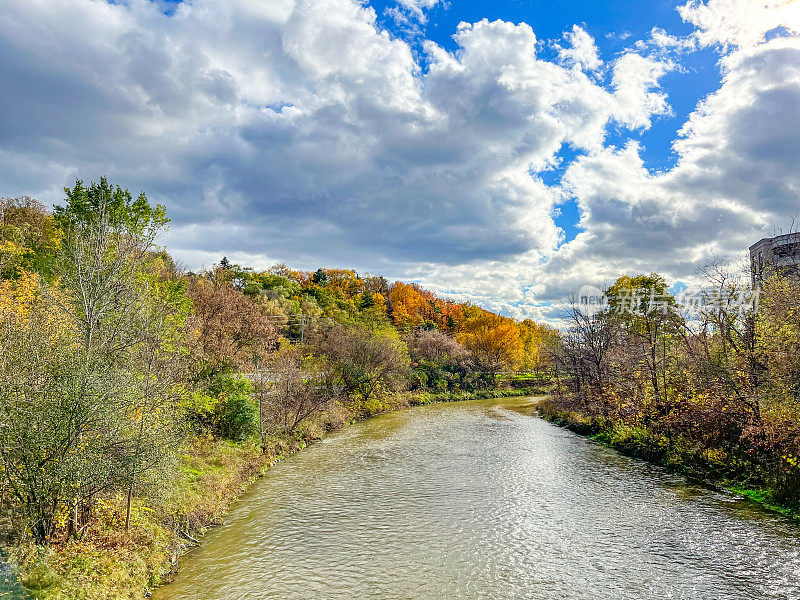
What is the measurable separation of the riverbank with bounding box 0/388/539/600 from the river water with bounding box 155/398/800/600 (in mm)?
637

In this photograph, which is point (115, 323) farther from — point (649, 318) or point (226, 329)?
point (649, 318)

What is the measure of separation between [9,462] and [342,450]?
18.1 m

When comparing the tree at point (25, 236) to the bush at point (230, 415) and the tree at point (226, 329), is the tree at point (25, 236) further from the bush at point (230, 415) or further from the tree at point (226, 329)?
the bush at point (230, 415)

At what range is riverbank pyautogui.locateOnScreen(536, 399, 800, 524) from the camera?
15.9 meters

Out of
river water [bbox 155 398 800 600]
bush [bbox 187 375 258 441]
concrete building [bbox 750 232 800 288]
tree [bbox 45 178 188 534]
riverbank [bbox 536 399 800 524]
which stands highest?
concrete building [bbox 750 232 800 288]

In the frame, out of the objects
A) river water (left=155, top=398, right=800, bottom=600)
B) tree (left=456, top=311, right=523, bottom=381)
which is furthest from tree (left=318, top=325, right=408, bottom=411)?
→ tree (left=456, top=311, right=523, bottom=381)

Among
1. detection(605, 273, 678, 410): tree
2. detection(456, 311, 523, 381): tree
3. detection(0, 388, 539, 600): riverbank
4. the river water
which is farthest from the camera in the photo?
detection(456, 311, 523, 381): tree

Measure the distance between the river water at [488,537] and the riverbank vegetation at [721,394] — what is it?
54.5 inches

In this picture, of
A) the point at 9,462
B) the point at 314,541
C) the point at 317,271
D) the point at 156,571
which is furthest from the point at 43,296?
the point at 317,271

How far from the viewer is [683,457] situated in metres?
20.9

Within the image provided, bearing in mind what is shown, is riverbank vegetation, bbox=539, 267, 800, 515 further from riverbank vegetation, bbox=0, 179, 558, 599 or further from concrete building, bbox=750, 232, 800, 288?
riverbank vegetation, bbox=0, 179, 558, 599

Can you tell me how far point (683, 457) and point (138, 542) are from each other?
71.5 ft

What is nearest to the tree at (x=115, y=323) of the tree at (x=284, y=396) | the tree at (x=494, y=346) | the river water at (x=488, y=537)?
the river water at (x=488, y=537)

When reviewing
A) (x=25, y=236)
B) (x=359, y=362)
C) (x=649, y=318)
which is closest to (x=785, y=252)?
(x=649, y=318)
